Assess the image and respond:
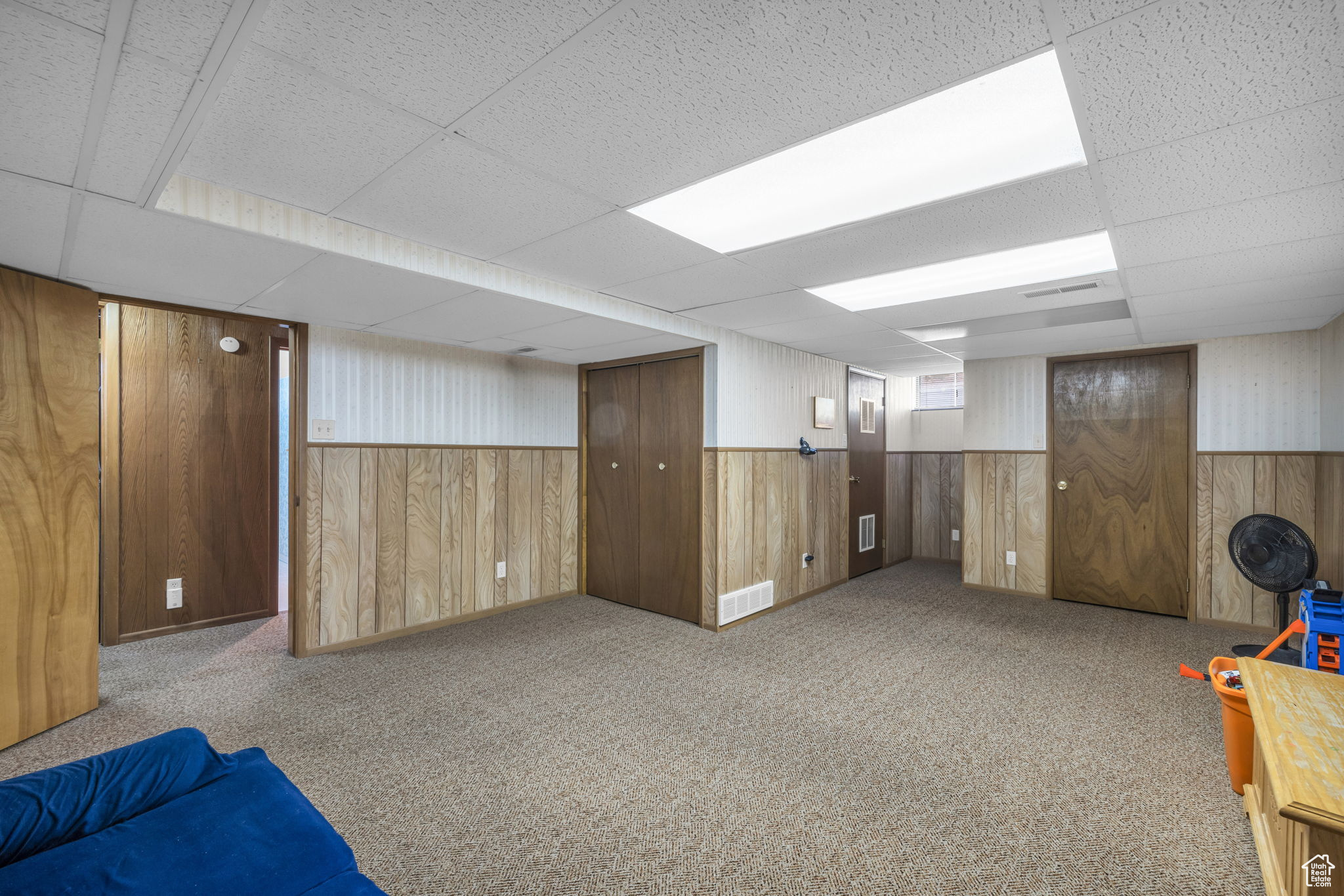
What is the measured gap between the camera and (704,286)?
122 inches

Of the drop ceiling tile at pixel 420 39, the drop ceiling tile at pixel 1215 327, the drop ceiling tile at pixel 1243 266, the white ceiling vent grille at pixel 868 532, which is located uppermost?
the drop ceiling tile at pixel 420 39

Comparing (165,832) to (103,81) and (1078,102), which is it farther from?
(1078,102)

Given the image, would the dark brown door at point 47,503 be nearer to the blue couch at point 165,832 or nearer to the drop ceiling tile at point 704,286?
the blue couch at point 165,832

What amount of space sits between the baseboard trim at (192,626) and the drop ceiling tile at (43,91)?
3533mm

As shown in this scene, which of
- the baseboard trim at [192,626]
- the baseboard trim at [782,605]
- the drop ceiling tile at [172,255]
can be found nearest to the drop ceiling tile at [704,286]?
the drop ceiling tile at [172,255]

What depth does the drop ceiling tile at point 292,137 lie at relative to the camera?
1383 mm

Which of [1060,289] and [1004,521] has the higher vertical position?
[1060,289]

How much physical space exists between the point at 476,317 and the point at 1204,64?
3.07 meters

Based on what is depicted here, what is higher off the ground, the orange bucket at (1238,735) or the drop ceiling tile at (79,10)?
the drop ceiling tile at (79,10)

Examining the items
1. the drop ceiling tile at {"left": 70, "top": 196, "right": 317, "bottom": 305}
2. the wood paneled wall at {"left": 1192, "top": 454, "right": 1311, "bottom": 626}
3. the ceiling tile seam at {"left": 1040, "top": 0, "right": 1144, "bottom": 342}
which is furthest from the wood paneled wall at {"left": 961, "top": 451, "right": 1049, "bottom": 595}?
the drop ceiling tile at {"left": 70, "top": 196, "right": 317, "bottom": 305}

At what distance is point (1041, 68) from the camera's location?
140 cm

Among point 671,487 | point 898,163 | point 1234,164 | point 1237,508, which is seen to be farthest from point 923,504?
point 898,163

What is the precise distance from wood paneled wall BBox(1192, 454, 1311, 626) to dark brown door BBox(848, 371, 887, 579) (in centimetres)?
251

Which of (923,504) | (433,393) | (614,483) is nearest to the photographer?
(433,393)
